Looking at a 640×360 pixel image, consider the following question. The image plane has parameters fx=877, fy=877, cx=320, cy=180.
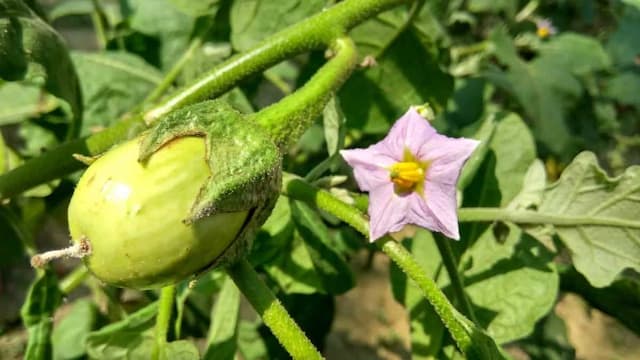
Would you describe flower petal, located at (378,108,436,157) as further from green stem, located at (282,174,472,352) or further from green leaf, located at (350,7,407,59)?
green leaf, located at (350,7,407,59)

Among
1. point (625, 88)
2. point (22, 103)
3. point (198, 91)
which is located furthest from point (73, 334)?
point (625, 88)

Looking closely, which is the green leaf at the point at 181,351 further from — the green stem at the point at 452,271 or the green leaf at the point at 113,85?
the green leaf at the point at 113,85

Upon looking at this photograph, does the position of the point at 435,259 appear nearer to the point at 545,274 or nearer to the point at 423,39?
the point at 545,274

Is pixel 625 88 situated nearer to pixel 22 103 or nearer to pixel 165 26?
pixel 165 26

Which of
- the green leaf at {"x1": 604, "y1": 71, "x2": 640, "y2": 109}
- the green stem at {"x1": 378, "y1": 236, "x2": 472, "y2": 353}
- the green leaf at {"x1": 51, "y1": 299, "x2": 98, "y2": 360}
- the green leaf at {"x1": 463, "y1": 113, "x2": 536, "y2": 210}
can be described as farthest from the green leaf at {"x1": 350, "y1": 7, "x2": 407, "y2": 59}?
the green leaf at {"x1": 604, "y1": 71, "x2": 640, "y2": 109}

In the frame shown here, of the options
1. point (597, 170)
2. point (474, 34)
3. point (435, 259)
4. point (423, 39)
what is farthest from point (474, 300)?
point (474, 34)

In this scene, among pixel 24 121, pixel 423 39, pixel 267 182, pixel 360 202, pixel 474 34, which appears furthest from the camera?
pixel 474 34
